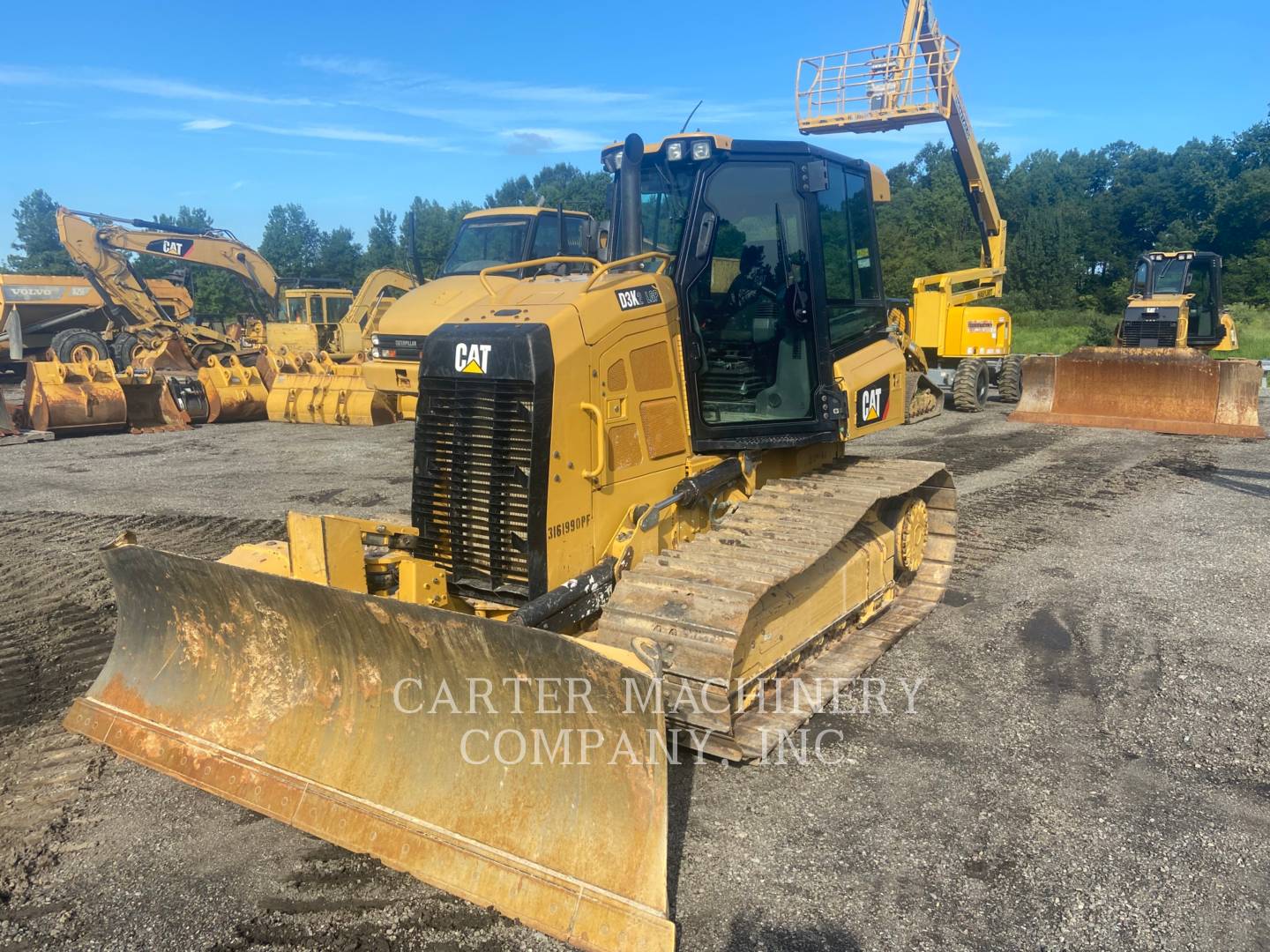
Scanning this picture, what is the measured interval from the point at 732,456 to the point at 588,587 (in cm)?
132

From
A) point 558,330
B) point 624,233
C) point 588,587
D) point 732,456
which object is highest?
point 624,233

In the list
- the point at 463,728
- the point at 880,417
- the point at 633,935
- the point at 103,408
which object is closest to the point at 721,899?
the point at 633,935

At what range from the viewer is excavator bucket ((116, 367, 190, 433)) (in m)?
15.3

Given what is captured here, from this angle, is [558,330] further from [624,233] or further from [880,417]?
[880,417]

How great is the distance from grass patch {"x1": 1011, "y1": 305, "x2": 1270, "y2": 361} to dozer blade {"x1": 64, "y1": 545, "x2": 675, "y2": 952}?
28193 millimetres

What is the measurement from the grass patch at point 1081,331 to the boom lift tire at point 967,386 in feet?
45.2

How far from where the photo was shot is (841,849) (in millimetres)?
3396

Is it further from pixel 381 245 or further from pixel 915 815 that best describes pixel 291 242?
pixel 915 815

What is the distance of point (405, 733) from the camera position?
363cm

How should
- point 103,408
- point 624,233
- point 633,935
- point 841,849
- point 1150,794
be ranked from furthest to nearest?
point 103,408 → point 624,233 → point 1150,794 → point 841,849 → point 633,935

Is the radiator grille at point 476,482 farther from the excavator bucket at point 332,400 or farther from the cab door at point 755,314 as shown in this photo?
the excavator bucket at point 332,400

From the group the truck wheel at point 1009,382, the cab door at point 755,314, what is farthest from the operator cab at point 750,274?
the truck wheel at point 1009,382

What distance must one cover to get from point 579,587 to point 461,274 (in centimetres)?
1063

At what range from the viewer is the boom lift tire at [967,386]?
1628 centimetres
